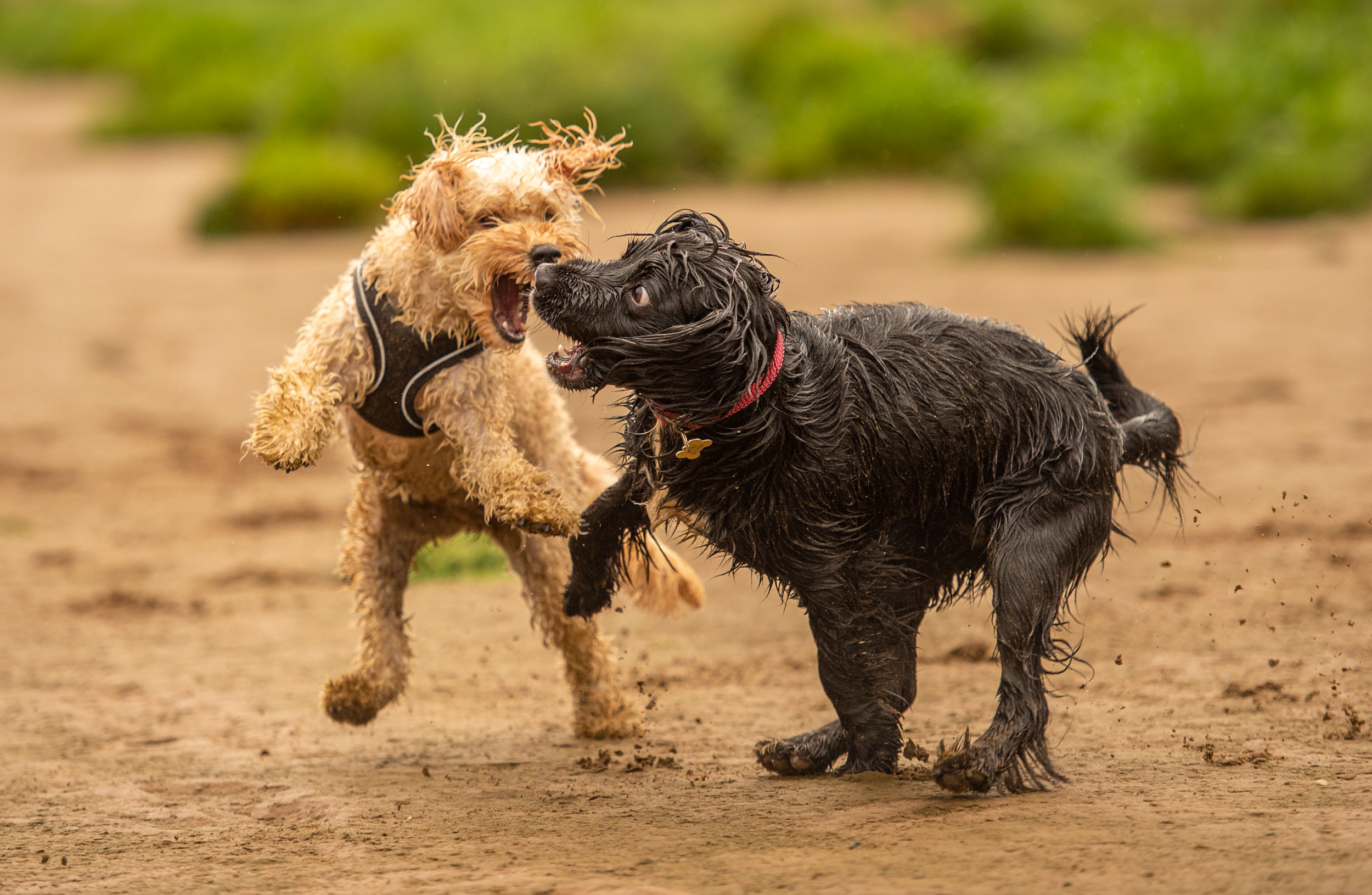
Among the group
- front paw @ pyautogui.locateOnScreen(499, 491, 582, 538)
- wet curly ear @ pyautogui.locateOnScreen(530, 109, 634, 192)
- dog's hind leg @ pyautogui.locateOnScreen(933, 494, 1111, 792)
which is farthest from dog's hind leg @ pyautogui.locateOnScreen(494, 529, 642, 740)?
dog's hind leg @ pyautogui.locateOnScreen(933, 494, 1111, 792)

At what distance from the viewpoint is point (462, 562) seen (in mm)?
8281

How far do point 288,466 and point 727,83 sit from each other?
18081 millimetres

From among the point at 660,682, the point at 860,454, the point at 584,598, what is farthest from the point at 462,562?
the point at 860,454

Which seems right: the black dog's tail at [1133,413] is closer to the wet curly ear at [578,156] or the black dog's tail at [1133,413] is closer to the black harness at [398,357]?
the wet curly ear at [578,156]

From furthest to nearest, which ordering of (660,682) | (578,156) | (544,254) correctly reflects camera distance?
(660,682) < (578,156) < (544,254)

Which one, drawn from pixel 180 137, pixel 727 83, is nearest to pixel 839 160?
pixel 727 83

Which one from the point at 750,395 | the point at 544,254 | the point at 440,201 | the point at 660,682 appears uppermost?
the point at 440,201

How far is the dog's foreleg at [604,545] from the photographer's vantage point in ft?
15.5

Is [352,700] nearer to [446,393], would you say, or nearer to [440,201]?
[446,393]

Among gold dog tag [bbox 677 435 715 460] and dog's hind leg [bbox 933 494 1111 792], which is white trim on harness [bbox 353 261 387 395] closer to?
gold dog tag [bbox 677 435 715 460]

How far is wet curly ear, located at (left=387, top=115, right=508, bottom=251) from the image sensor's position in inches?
184

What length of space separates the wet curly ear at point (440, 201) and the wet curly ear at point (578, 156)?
0.27 m

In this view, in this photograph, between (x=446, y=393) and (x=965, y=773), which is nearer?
(x=965, y=773)

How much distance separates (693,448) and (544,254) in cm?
84
